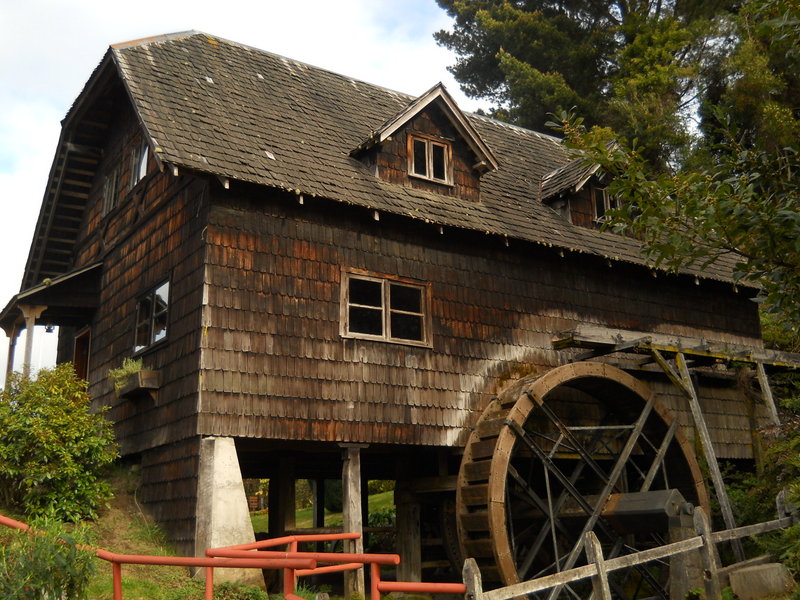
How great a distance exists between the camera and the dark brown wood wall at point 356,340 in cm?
1134

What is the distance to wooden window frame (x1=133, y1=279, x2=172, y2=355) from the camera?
12.5 m

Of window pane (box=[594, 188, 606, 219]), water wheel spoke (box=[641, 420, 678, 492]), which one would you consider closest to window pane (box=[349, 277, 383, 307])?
Result: water wheel spoke (box=[641, 420, 678, 492])

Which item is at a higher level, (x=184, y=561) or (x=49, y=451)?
(x=49, y=451)

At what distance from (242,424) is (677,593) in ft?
20.0

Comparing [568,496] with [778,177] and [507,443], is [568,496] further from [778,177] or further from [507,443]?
[778,177]

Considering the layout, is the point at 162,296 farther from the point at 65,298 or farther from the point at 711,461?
the point at 711,461

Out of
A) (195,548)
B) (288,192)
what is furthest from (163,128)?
(195,548)

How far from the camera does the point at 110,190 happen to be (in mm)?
16062

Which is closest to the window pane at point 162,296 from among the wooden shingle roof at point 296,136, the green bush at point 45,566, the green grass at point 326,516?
the wooden shingle roof at point 296,136

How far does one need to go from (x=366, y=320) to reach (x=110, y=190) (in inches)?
254

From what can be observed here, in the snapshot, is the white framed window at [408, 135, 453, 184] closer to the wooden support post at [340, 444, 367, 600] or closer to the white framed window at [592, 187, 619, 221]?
the white framed window at [592, 187, 619, 221]

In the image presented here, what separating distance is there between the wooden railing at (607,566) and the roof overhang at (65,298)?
31.5ft

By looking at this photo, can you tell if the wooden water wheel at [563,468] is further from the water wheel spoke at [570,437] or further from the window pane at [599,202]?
the window pane at [599,202]

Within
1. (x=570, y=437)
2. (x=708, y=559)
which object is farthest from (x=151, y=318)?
(x=708, y=559)
